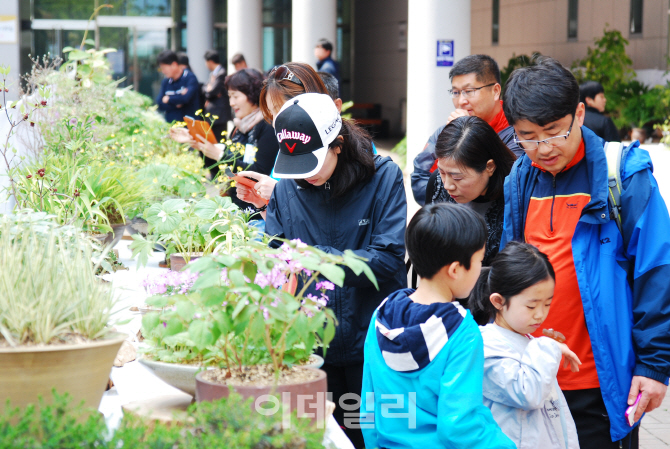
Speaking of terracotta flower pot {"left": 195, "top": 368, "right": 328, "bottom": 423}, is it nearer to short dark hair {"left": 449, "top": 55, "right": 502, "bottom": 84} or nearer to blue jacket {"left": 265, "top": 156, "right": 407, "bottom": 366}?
blue jacket {"left": 265, "top": 156, "right": 407, "bottom": 366}

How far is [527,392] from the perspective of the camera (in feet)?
7.11

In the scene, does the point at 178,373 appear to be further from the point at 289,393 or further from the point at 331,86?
the point at 331,86

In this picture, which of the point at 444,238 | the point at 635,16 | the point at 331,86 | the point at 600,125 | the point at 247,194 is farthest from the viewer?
the point at 635,16

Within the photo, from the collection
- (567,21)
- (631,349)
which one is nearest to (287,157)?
(631,349)

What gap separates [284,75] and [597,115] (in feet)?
15.2

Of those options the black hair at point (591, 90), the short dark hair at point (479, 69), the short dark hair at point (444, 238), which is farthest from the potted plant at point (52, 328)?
the black hair at point (591, 90)

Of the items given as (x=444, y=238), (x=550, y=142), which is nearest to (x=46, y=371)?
(x=444, y=238)

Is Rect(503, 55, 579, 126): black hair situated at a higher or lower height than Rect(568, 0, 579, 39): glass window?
lower

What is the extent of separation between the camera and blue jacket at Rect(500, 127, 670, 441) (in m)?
2.29

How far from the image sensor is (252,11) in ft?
56.8

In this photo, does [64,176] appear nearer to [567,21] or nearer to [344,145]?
[344,145]

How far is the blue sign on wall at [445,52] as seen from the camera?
10.0m

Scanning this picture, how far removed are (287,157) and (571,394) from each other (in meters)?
1.29

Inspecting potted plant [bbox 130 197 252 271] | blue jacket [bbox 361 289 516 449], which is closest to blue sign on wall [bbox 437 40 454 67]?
potted plant [bbox 130 197 252 271]
